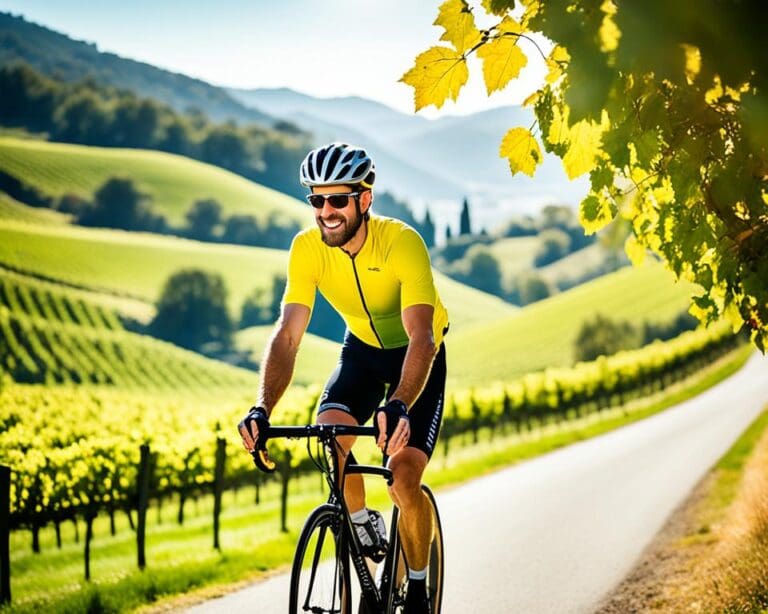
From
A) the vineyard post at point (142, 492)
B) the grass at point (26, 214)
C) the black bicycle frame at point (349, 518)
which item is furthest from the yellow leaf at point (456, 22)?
the grass at point (26, 214)

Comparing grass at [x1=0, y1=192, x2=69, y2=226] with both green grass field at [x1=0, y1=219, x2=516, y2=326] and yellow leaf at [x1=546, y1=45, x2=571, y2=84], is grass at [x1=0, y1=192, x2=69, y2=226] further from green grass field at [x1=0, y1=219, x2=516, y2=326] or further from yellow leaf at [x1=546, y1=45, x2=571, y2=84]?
yellow leaf at [x1=546, y1=45, x2=571, y2=84]

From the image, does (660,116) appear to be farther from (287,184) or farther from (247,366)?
(287,184)

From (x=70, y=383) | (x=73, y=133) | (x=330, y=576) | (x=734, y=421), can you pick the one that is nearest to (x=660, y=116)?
(x=330, y=576)

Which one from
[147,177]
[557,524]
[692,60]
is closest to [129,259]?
[147,177]

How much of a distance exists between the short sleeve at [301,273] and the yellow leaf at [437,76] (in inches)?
43.1

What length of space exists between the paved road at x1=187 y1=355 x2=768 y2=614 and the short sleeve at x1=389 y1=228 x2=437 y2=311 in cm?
327

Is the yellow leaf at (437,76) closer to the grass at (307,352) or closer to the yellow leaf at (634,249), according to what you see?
the yellow leaf at (634,249)

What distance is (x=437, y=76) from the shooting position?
367 cm

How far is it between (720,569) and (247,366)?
94.7 m

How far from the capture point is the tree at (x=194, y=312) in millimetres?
102812

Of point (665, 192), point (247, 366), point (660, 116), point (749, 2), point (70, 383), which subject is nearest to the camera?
point (749, 2)

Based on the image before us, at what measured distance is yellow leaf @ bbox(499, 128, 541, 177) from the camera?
400 cm

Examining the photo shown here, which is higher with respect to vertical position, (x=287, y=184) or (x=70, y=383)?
(x=287, y=184)

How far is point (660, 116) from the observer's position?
361cm
